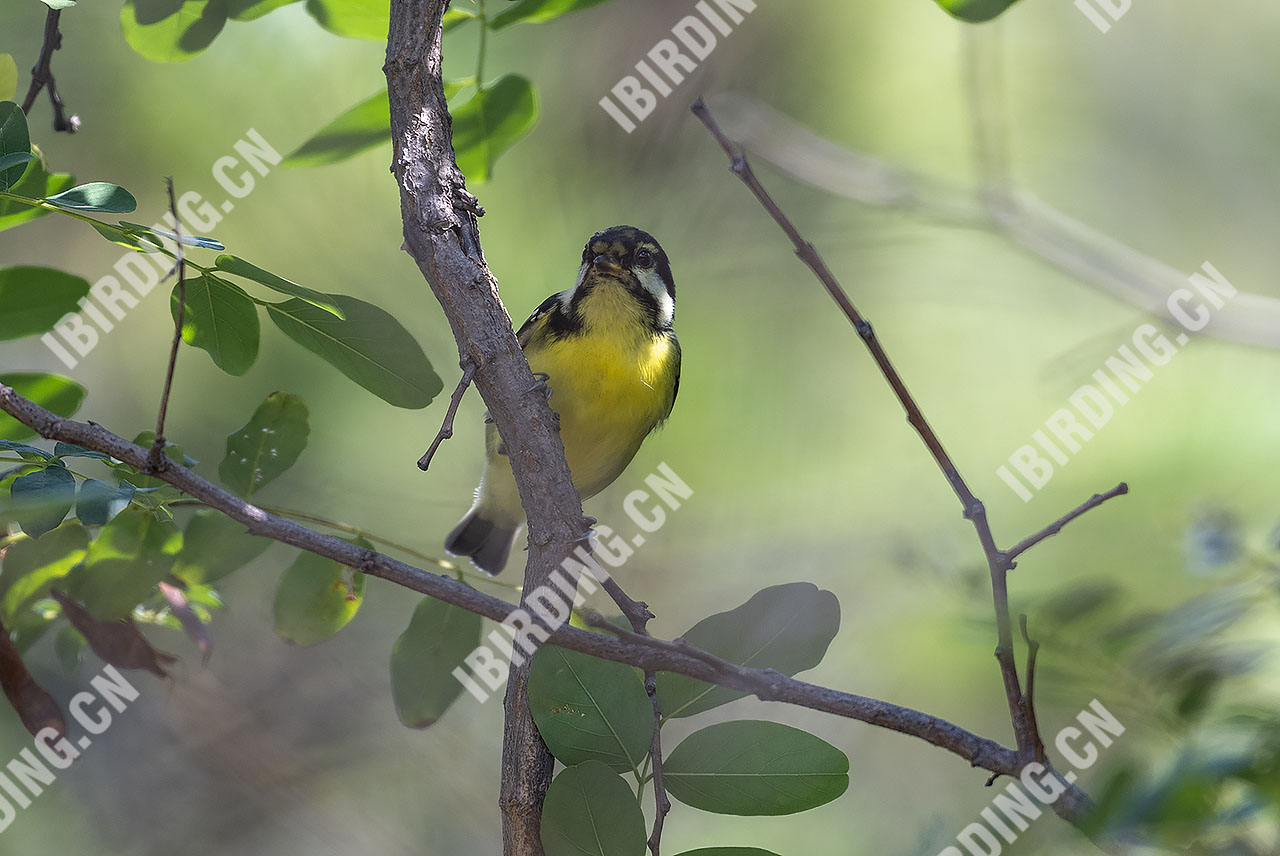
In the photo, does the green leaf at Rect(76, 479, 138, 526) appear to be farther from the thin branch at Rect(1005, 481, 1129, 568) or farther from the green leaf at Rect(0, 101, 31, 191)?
the thin branch at Rect(1005, 481, 1129, 568)

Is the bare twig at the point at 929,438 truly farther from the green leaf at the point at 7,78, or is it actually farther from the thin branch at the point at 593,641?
the green leaf at the point at 7,78

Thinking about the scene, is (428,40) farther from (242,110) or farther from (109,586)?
(242,110)

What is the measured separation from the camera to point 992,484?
3.04m

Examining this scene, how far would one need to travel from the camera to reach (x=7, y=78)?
156 cm

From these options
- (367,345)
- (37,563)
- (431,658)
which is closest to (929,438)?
(367,345)

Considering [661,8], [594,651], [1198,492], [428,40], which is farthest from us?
[661,8]

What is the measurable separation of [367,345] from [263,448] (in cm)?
30

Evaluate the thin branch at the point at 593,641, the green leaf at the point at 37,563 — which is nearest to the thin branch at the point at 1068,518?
the thin branch at the point at 593,641

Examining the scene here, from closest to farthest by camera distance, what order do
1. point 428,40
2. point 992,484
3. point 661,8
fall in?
point 428,40, point 992,484, point 661,8

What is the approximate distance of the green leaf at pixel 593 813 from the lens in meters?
1.21

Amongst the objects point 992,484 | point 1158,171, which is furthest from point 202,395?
point 1158,171

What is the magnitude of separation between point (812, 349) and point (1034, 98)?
1.14 meters

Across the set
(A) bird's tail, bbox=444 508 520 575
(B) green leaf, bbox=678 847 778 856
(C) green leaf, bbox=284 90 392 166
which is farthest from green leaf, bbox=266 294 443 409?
(A) bird's tail, bbox=444 508 520 575

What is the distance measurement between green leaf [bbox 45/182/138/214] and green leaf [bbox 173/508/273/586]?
53cm
